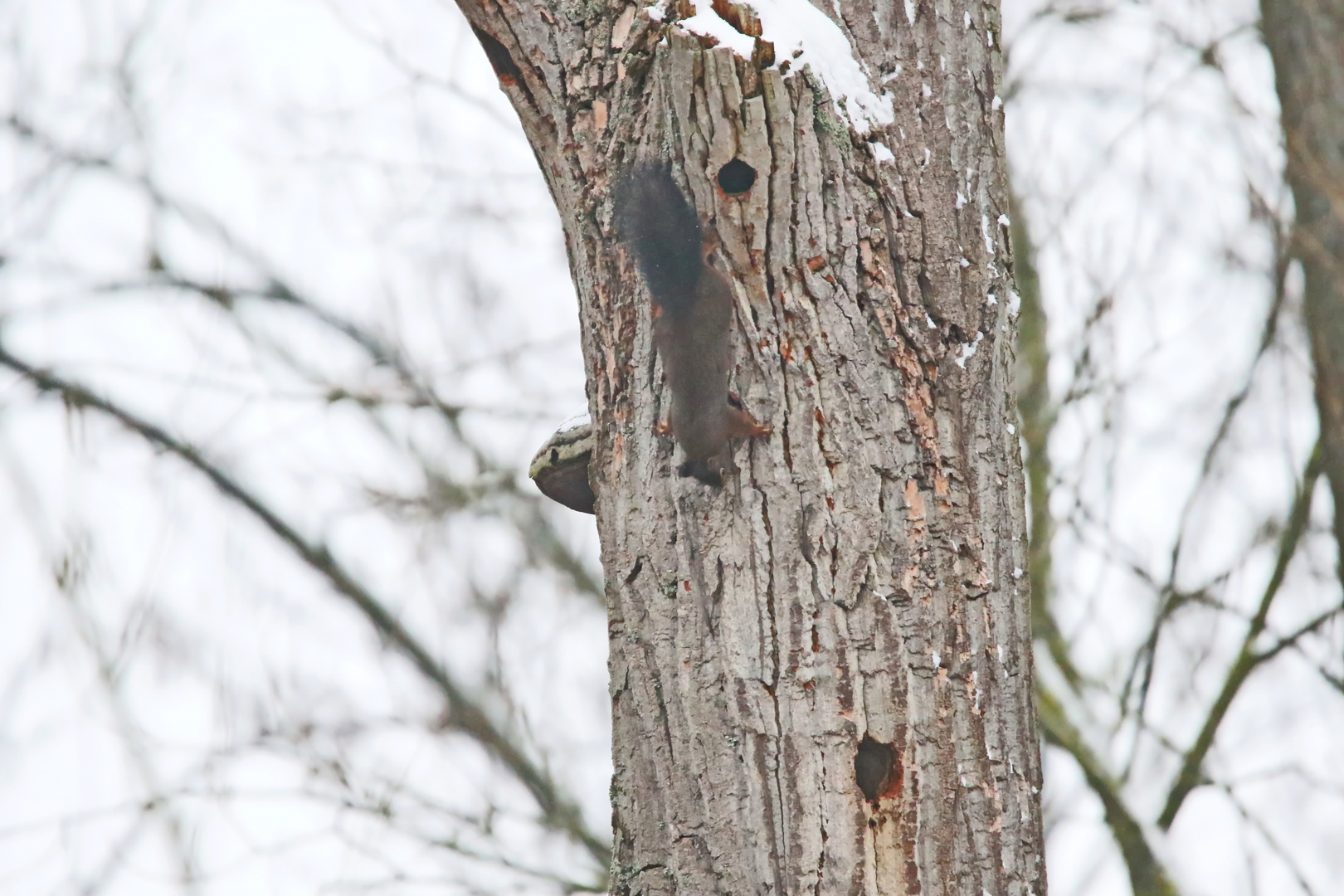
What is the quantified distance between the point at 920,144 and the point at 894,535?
21.8 inches

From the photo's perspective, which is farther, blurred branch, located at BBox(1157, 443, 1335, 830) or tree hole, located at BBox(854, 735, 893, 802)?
blurred branch, located at BBox(1157, 443, 1335, 830)

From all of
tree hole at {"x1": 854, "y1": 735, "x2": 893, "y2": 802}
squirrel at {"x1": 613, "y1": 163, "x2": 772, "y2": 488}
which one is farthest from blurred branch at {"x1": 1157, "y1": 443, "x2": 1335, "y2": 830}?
squirrel at {"x1": 613, "y1": 163, "x2": 772, "y2": 488}

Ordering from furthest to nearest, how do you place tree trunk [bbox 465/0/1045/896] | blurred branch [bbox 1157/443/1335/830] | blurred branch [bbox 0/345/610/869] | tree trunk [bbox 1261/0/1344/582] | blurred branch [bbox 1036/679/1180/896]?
1. blurred branch [bbox 0/345/610/869]
2. blurred branch [bbox 1157/443/1335/830]
3. blurred branch [bbox 1036/679/1180/896]
4. tree trunk [bbox 1261/0/1344/582]
5. tree trunk [bbox 465/0/1045/896]

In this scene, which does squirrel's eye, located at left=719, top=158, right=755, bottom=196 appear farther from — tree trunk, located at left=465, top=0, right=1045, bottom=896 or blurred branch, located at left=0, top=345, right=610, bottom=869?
blurred branch, located at left=0, top=345, right=610, bottom=869

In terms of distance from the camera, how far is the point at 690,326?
5.14 feet

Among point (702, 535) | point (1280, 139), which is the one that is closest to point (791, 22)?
point (702, 535)

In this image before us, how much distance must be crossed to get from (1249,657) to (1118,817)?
34.8 inches

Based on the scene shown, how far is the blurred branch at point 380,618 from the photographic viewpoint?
5.44 m

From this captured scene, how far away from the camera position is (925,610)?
1.50m

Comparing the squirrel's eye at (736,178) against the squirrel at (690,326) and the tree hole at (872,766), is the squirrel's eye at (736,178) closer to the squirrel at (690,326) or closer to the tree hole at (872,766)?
the squirrel at (690,326)

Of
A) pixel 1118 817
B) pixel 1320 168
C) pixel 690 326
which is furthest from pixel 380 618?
pixel 690 326

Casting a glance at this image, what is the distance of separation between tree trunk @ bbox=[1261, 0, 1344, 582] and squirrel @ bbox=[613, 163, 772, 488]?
366cm

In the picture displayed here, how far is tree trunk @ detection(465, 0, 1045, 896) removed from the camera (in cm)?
146

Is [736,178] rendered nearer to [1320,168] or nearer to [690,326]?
[690,326]
